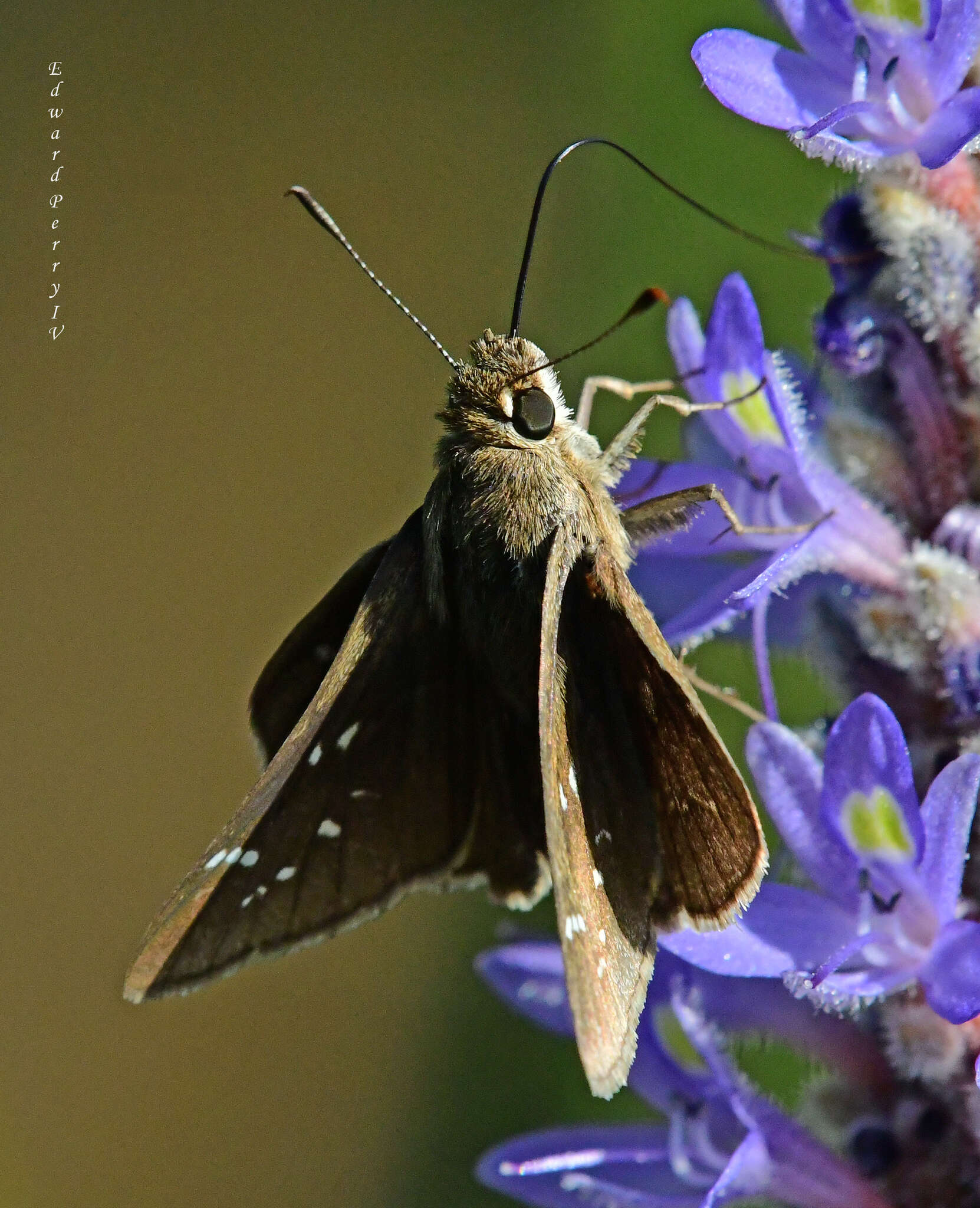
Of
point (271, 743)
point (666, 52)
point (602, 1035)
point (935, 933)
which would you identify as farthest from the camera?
point (666, 52)

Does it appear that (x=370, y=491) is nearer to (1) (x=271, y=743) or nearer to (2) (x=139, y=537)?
(2) (x=139, y=537)

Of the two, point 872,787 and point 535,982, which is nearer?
point 872,787

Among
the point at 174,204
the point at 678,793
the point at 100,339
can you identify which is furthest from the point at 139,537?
the point at 678,793

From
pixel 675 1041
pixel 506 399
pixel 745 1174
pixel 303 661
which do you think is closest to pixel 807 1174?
pixel 745 1174

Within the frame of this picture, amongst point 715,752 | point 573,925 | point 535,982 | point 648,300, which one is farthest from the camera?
point 535,982

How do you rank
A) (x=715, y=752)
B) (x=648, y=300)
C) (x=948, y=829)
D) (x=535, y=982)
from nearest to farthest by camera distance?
(x=948, y=829) → (x=715, y=752) → (x=648, y=300) → (x=535, y=982)

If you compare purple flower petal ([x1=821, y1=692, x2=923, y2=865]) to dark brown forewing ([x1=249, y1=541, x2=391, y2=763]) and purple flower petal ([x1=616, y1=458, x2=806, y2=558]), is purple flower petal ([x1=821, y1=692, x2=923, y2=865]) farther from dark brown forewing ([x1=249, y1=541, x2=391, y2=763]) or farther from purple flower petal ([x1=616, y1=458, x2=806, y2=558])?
dark brown forewing ([x1=249, y1=541, x2=391, y2=763])

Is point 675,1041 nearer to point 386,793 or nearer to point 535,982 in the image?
point 535,982
